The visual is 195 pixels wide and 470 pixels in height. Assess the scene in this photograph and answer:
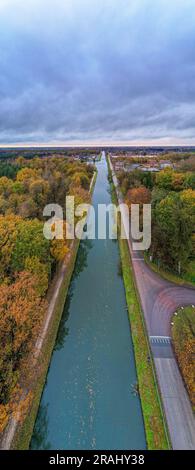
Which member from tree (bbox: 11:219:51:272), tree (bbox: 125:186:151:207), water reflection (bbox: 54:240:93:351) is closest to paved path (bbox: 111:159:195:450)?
water reflection (bbox: 54:240:93:351)

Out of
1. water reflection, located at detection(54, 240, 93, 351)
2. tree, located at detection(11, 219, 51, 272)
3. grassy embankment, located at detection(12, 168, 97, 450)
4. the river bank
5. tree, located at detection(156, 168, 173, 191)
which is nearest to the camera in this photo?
the river bank

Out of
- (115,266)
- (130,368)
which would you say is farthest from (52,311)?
(115,266)

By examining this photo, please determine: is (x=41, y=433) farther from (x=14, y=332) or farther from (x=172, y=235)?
(x=172, y=235)

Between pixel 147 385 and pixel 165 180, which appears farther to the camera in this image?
pixel 165 180

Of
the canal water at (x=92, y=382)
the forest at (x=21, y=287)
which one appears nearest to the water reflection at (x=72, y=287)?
the canal water at (x=92, y=382)

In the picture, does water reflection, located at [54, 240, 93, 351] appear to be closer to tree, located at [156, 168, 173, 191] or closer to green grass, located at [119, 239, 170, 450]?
green grass, located at [119, 239, 170, 450]

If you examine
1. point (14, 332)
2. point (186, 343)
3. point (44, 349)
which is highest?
point (14, 332)

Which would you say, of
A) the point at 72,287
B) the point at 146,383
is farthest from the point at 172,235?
the point at 146,383
